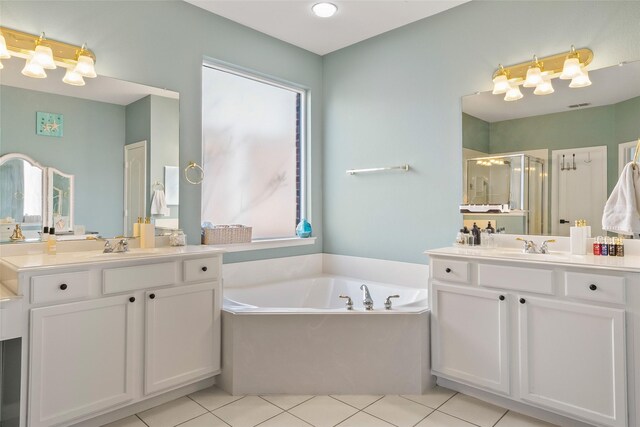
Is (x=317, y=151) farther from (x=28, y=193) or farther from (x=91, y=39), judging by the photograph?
(x=28, y=193)

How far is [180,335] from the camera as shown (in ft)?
7.57

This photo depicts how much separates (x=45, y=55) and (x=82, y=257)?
1109 mm

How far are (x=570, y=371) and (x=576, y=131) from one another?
4.61ft

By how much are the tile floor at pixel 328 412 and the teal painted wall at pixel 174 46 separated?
1.11m

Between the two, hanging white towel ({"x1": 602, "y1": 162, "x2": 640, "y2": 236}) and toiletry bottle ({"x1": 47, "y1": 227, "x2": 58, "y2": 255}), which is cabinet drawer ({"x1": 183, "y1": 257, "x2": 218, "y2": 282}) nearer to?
toiletry bottle ({"x1": 47, "y1": 227, "x2": 58, "y2": 255})

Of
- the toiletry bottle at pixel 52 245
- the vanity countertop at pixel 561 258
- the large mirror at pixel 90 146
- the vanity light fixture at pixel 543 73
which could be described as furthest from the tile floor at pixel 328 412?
the vanity light fixture at pixel 543 73

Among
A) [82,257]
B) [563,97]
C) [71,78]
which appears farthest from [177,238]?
[563,97]

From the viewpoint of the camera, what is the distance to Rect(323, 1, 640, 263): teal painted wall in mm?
2467

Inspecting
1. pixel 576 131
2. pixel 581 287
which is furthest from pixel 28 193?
pixel 576 131

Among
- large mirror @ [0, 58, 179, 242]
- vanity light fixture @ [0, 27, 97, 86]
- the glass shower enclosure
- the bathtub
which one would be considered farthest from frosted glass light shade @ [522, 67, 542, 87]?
vanity light fixture @ [0, 27, 97, 86]

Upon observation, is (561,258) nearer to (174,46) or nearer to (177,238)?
(177,238)

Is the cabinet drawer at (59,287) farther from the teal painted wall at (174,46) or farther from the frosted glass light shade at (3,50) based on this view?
the frosted glass light shade at (3,50)

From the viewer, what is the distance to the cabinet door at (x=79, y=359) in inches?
70.9

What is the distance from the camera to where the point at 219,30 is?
120 inches
